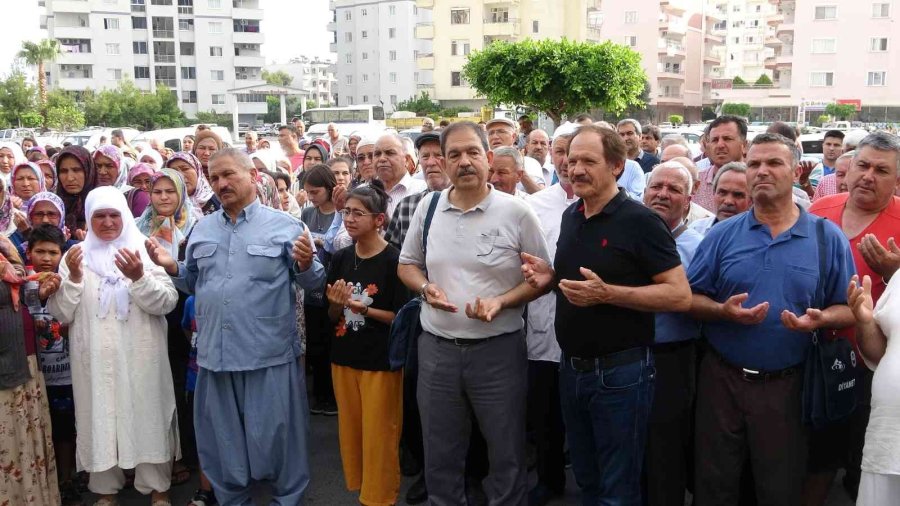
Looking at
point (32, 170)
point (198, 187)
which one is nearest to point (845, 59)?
point (198, 187)

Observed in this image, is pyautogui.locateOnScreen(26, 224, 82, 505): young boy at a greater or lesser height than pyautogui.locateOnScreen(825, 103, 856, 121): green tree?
lesser

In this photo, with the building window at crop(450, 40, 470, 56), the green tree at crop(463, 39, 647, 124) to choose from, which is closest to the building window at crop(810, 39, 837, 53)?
the building window at crop(450, 40, 470, 56)

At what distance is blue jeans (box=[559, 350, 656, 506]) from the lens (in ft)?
11.0

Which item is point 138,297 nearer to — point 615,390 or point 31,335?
point 31,335

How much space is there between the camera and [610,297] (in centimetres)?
317

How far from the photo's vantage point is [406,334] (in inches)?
159

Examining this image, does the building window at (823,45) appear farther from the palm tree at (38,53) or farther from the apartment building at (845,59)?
the palm tree at (38,53)

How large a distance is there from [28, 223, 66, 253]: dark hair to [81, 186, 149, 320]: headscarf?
0.60 ft

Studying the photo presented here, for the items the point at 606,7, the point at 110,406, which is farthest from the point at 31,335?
the point at 606,7

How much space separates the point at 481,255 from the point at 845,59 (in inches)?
2427

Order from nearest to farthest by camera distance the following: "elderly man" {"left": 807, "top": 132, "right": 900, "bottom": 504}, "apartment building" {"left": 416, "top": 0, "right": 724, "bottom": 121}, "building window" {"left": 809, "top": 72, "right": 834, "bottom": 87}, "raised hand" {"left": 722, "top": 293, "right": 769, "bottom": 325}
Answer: "raised hand" {"left": 722, "top": 293, "right": 769, "bottom": 325}, "elderly man" {"left": 807, "top": 132, "right": 900, "bottom": 504}, "apartment building" {"left": 416, "top": 0, "right": 724, "bottom": 121}, "building window" {"left": 809, "top": 72, "right": 834, "bottom": 87}

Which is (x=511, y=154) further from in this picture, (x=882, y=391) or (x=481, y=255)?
(x=882, y=391)

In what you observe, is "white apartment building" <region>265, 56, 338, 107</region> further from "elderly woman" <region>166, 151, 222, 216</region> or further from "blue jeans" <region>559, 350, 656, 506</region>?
"blue jeans" <region>559, 350, 656, 506</region>

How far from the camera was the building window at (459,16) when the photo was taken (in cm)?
5422
